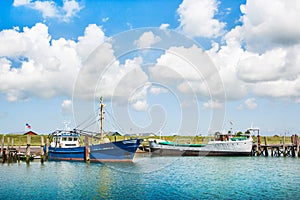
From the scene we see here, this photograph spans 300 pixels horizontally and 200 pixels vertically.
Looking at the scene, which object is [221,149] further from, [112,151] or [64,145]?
[64,145]

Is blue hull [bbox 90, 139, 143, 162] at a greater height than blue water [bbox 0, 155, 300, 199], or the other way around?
blue hull [bbox 90, 139, 143, 162]

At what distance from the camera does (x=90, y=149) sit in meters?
61.4

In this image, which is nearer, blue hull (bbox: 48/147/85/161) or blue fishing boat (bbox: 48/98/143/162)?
blue fishing boat (bbox: 48/98/143/162)

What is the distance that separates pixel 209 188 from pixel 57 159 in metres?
40.0

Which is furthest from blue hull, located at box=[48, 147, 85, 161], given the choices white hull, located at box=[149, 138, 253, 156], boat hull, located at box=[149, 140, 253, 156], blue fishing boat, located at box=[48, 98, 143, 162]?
white hull, located at box=[149, 138, 253, 156]

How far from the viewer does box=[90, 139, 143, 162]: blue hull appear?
58.3 metres

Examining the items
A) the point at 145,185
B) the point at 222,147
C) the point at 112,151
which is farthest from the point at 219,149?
the point at 145,185

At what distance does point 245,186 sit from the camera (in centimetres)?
3512

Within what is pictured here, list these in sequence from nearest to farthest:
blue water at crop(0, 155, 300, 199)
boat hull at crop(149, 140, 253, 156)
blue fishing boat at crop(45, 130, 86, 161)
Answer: blue water at crop(0, 155, 300, 199) < blue fishing boat at crop(45, 130, 86, 161) < boat hull at crop(149, 140, 253, 156)

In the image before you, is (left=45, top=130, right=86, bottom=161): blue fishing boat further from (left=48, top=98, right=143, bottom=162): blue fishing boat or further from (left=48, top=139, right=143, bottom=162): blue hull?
Result: (left=48, top=139, right=143, bottom=162): blue hull

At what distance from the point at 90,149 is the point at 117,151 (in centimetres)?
586

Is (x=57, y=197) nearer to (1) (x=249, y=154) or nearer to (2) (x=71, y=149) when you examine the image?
(2) (x=71, y=149)

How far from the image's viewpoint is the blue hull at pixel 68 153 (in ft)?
203

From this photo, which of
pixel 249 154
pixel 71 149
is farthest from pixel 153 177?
pixel 249 154
